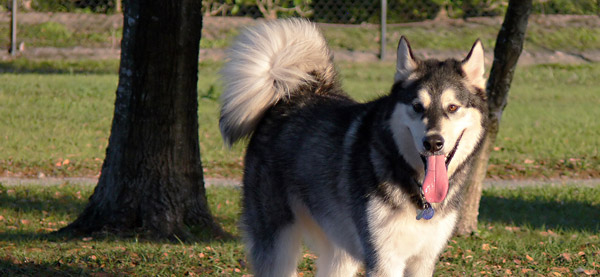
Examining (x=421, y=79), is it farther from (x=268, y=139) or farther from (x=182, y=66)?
(x=182, y=66)

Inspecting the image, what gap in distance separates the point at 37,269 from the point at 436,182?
281 centimetres

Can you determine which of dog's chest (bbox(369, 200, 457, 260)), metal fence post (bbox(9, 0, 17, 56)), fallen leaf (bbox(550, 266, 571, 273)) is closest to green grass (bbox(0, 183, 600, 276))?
fallen leaf (bbox(550, 266, 571, 273))

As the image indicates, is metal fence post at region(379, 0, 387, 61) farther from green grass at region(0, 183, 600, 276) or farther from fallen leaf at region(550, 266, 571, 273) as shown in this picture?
fallen leaf at region(550, 266, 571, 273)

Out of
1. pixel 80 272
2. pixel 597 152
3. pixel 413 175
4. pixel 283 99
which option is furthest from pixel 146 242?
pixel 597 152

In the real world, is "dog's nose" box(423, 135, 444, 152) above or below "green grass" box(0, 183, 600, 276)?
above

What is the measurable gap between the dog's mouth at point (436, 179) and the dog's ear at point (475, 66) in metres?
0.37

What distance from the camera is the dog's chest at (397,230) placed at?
4.33 metres

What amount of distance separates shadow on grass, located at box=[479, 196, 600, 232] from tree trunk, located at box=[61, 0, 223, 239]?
3380 mm

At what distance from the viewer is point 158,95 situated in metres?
6.45

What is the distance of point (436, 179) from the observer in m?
4.25

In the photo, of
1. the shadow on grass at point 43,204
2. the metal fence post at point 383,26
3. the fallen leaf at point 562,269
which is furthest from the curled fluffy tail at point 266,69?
the metal fence post at point 383,26

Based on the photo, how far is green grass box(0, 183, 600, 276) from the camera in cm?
568

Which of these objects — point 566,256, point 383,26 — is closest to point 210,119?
point 383,26

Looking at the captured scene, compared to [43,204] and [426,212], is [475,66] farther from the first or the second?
[43,204]
